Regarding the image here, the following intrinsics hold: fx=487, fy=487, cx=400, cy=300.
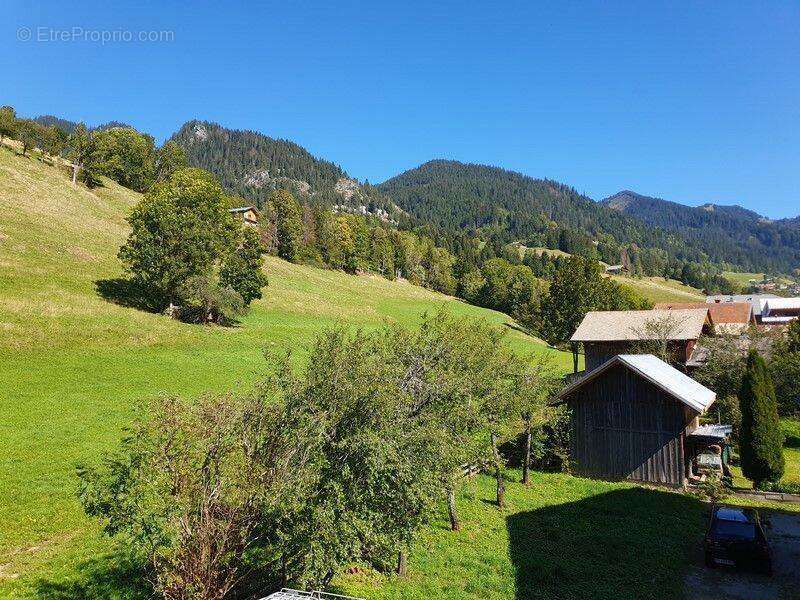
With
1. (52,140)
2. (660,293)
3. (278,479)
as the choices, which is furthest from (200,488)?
(660,293)

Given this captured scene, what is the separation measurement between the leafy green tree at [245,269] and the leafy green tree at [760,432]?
4486 centimetres

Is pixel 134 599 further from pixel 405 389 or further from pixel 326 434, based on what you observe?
pixel 405 389

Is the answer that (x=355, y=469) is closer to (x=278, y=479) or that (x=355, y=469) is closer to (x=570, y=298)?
(x=278, y=479)

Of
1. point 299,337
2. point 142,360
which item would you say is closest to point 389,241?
point 299,337

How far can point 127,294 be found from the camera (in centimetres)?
4775

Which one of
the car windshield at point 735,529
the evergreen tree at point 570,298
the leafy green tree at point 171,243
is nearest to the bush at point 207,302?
the leafy green tree at point 171,243

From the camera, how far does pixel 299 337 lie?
164ft

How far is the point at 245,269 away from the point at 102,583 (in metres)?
44.0

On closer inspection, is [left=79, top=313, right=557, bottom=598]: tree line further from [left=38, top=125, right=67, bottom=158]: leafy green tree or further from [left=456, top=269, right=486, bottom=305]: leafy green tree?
[left=456, top=269, right=486, bottom=305]: leafy green tree

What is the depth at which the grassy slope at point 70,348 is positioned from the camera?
16.4 m

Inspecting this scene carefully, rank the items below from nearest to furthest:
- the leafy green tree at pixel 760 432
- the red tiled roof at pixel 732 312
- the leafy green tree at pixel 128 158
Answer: the leafy green tree at pixel 760 432 → the red tiled roof at pixel 732 312 → the leafy green tree at pixel 128 158

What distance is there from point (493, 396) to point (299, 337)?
32761mm

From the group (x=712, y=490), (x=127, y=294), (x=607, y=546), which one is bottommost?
(x=712, y=490)

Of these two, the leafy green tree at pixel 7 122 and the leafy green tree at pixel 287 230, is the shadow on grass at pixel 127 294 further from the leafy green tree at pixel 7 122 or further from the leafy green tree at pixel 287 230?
the leafy green tree at pixel 7 122
